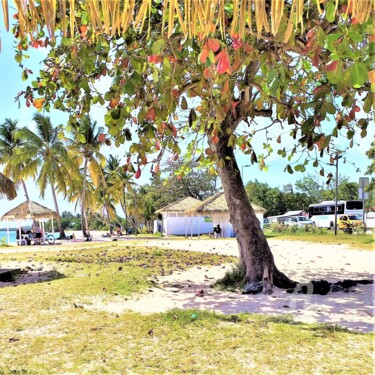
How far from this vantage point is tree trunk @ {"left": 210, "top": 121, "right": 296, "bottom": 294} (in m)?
7.35

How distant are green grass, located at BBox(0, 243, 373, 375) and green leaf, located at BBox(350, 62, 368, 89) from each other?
2.22 m

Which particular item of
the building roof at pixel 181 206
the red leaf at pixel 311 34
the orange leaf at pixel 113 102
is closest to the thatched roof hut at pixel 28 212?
the building roof at pixel 181 206

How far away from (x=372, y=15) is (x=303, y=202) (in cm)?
5580

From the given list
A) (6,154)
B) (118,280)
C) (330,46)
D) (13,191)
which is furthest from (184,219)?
(330,46)

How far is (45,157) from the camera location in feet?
90.7

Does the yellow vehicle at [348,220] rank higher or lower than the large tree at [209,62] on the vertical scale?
lower

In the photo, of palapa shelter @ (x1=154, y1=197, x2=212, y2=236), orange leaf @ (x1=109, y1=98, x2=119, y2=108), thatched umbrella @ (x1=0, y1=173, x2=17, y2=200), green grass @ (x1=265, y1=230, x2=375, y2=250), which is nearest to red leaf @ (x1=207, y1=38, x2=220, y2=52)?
orange leaf @ (x1=109, y1=98, x2=119, y2=108)

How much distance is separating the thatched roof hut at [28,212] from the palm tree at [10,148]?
9.98 feet

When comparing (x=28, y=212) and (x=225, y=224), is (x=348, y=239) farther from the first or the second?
(x=28, y=212)

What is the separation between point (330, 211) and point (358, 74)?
39.5 meters

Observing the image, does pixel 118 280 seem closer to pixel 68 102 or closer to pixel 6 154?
pixel 68 102

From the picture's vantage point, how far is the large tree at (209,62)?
1.86 metres

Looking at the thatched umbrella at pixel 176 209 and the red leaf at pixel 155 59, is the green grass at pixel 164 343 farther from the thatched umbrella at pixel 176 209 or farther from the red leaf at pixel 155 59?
the thatched umbrella at pixel 176 209

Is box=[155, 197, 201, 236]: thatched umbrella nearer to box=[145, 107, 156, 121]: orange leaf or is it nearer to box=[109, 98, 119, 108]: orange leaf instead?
box=[109, 98, 119, 108]: orange leaf
